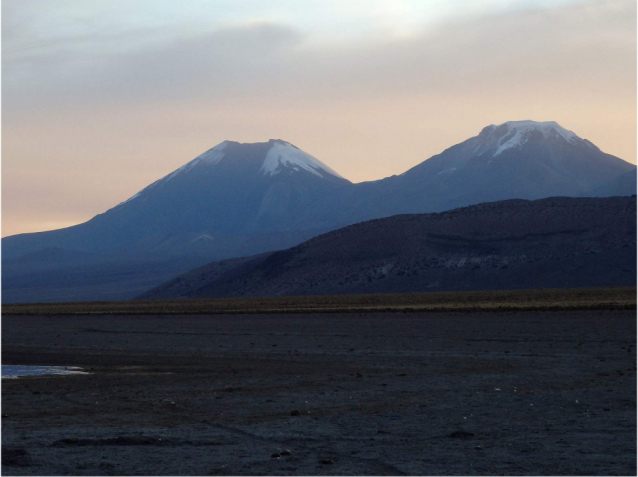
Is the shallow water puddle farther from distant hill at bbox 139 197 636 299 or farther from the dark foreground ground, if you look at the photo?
distant hill at bbox 139 197 636 299

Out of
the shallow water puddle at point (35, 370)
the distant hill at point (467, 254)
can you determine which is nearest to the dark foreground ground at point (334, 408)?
the shallow water puddle at point (35, 370)

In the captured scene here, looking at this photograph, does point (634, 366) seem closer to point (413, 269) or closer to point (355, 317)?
point (355, 317)

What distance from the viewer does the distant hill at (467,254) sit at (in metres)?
89.9

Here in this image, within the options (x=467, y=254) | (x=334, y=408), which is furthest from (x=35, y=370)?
(x=467, y=254)

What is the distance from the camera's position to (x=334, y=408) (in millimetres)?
13867

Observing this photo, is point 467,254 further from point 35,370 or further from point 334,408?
point 334,408

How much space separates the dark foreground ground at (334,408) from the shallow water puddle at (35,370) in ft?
2.14

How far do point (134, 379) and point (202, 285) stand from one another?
104 metres

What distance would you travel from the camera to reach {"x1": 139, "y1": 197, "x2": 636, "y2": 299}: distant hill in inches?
3538

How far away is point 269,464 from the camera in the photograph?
972cm

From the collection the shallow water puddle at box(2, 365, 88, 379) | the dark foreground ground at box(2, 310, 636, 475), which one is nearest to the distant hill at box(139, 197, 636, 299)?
the dark foreground ground at box(2, 310, 636, 475)

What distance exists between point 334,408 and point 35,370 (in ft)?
32.2

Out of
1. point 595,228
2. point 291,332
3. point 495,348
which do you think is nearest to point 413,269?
point 595,228

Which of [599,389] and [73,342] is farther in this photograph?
[73,342]
